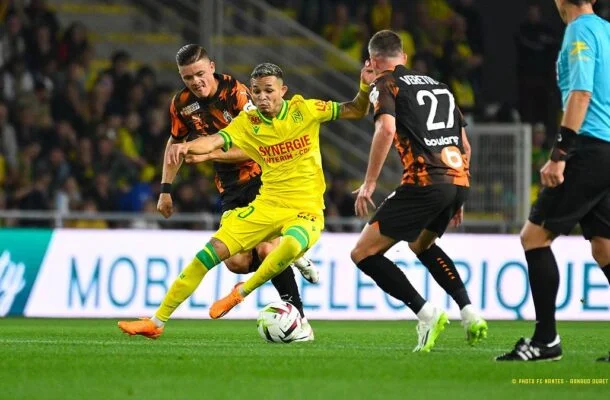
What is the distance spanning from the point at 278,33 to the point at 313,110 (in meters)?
10.2

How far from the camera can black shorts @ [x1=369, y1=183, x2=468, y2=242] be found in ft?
29.6

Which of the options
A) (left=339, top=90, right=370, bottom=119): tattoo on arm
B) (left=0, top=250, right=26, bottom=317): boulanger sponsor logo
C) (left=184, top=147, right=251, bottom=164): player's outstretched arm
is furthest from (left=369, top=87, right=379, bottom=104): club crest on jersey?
(left=0, top=250, right=26, bottom=317): boulanger sponsor logo

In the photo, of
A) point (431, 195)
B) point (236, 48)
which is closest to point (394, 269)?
point (431, 195)

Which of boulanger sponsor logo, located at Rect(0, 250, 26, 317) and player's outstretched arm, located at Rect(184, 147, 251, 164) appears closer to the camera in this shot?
player's outstretched arm, located at Rect(184, 147, 251, 164)

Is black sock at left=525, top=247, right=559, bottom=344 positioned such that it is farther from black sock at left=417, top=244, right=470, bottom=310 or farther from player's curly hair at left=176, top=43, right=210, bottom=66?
player's curly hair at left=176, top=43, right=210, bottom=66

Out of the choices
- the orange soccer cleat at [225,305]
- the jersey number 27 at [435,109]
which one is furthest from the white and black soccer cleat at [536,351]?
the orange soccer cleat at [225,305]

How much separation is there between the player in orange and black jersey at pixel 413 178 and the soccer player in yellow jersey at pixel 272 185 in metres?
0.64

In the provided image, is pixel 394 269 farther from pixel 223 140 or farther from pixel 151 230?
pixel 151 230

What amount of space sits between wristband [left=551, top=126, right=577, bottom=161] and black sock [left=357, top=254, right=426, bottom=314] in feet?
5.63

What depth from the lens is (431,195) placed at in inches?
358

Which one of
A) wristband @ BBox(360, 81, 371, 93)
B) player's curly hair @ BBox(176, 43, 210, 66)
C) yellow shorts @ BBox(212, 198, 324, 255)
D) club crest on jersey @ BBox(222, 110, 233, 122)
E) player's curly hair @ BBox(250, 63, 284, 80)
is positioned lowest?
yellow shorts @ BBox(212, 198, 324, 255)

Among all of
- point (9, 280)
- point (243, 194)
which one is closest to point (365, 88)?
point (243, 194)

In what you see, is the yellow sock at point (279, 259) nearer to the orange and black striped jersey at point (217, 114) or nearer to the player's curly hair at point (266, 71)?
the player's curly hair at point (266, 71)

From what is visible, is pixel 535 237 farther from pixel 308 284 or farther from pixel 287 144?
pixel 308 284
